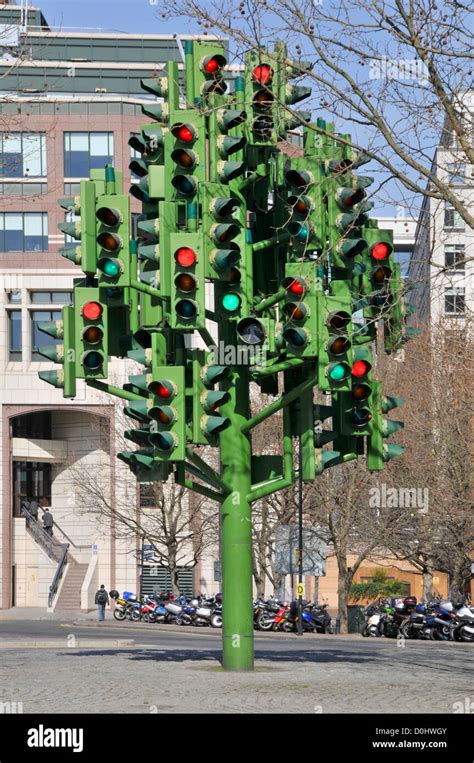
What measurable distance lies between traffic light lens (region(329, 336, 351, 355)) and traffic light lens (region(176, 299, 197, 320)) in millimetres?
1637

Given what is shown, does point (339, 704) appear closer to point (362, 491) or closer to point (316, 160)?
point (316, 160)

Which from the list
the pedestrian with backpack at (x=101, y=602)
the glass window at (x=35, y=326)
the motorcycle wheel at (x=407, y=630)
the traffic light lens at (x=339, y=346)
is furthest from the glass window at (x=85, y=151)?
the traffic light lens at (x=339, y=346)

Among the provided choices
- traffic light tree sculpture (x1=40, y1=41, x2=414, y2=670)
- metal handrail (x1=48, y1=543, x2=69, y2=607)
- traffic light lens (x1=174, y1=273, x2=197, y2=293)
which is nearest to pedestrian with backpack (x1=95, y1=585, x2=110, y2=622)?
metal handrail (x1=48, y1=543, x2=69, y2=607)

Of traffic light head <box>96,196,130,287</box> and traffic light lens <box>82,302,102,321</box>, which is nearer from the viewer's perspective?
traffic light head <box>96,196,130,287</box>

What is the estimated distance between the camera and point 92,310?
1563 cm

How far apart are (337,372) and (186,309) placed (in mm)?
1847

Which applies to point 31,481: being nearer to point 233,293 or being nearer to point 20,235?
point 20,235

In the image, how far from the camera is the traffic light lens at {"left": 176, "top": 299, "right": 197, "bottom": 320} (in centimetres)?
1499

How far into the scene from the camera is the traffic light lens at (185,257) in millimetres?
15039

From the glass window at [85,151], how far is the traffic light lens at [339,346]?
5428 cm

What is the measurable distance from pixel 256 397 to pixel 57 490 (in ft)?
76.3

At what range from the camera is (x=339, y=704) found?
42.7ft

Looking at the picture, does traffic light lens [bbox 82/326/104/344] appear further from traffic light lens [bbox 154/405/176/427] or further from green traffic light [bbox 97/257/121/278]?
traffic light lens [bbox 154/405/176/427]

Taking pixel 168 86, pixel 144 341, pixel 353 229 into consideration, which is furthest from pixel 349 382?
pixel 168 86
